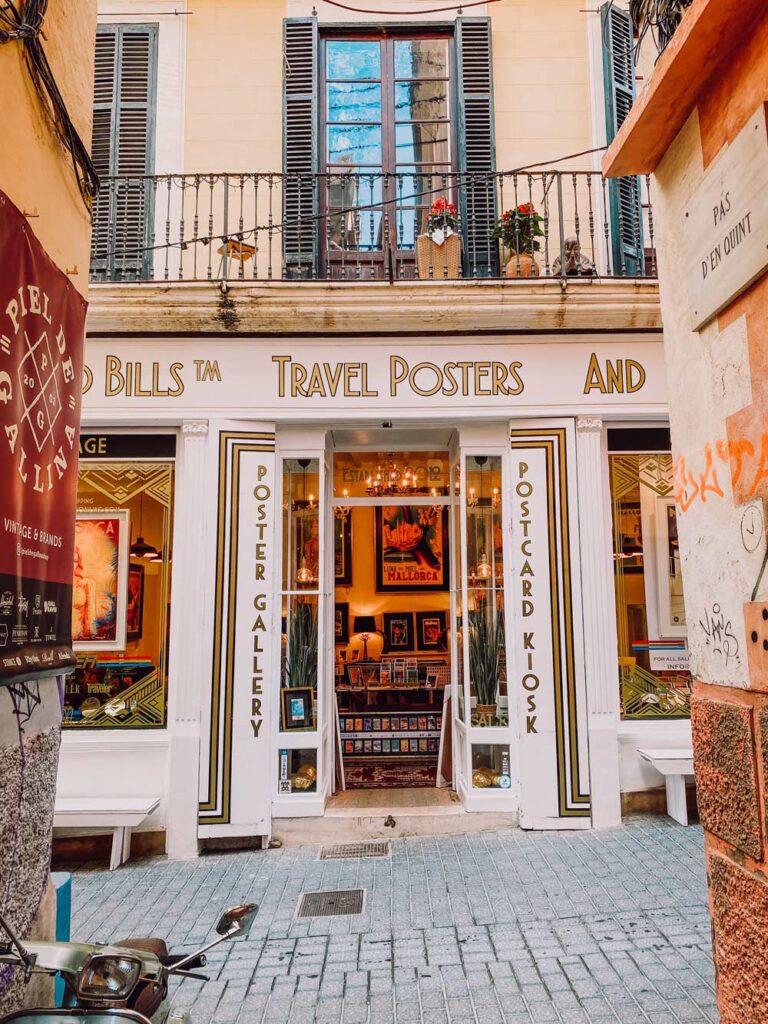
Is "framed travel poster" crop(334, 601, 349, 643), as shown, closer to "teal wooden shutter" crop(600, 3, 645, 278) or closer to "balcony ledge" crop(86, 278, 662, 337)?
"balcony ledge" crop(86, 278, 662, 337)

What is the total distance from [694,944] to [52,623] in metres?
4.14

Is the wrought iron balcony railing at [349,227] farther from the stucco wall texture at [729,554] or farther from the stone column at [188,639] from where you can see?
the stucco wall texture at [729,554]

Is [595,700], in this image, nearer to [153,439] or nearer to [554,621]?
[554,621]

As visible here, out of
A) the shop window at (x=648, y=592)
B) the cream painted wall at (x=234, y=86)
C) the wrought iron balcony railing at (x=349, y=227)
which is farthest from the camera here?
the cream painted wall at (x=234, y=86)

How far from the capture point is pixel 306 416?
6.84 m

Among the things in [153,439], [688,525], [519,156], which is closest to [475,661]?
[153,439]

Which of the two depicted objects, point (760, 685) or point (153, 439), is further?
point (153, 439)

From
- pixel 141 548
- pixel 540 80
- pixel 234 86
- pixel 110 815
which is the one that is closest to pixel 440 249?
pixel 540 80

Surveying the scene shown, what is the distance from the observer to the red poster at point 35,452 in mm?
2639

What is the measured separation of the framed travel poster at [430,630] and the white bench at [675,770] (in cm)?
449

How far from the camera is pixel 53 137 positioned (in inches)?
128

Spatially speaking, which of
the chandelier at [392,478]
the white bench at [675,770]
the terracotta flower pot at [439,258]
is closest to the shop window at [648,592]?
the white bench at [675,770]

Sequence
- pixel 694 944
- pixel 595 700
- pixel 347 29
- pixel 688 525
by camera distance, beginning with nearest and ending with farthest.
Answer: pixel 688 525 < pixel 694 944 < pixel 595 700 < pixel 347 29

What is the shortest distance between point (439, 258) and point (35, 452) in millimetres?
5216
